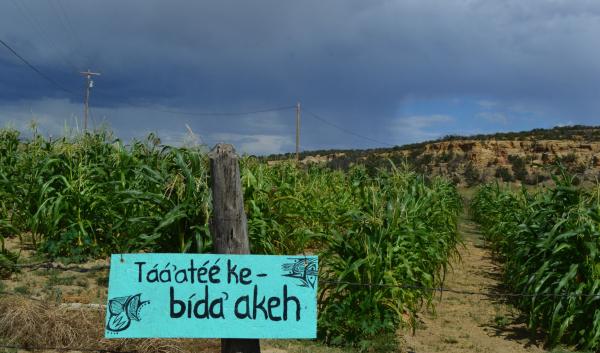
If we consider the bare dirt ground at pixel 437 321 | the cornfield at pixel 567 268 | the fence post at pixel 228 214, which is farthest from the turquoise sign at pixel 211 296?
the cornfield at pixel 567 268

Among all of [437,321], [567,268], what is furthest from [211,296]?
[437,321]

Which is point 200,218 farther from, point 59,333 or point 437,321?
point 437,321

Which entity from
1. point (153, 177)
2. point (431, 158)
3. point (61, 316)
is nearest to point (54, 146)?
point (153, 177)

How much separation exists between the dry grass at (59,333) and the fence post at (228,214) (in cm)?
167

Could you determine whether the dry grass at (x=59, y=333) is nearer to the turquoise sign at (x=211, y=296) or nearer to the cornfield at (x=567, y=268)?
the turquoise sign at (x=211, y=296)

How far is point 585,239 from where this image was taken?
591 centimetres

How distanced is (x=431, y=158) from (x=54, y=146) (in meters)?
43.7

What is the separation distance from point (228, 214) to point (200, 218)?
1953 millimetres

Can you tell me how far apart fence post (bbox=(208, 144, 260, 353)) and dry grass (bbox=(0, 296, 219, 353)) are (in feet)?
5.47

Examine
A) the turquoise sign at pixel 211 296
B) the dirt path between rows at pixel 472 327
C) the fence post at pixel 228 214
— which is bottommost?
the dirt path between rows at pixel 472 327

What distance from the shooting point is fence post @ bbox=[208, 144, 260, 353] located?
321 centimetres

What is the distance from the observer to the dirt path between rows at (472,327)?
19.7 feet

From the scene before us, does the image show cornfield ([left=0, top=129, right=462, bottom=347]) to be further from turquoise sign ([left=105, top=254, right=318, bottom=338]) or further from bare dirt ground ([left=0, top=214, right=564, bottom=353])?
turquoise sign ([left=105, top=254, right=318, bottom=338])

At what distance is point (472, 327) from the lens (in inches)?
268
